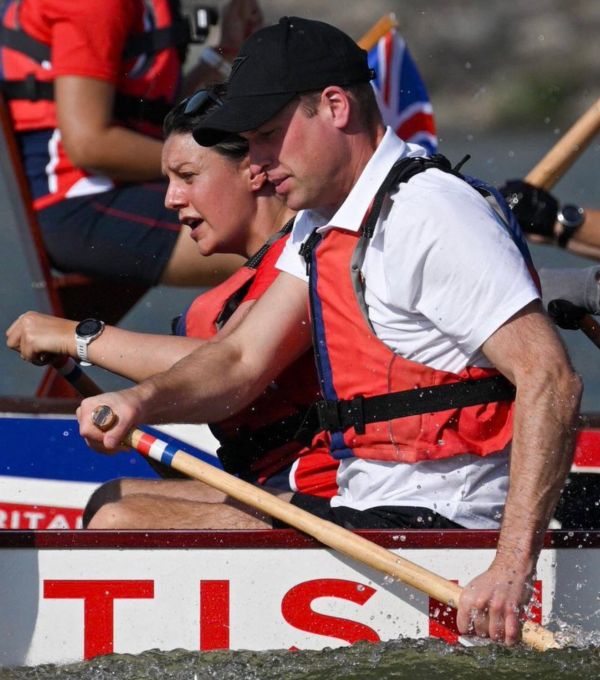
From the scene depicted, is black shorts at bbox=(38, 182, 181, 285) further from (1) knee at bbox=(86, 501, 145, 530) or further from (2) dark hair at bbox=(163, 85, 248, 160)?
(1) knee at bbox=(86, 501, 145, 530)

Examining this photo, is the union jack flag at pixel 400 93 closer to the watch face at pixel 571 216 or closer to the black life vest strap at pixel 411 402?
the watch face at pixel 571 216

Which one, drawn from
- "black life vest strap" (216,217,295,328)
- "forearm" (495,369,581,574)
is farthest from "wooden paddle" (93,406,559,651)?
"black life vest strap" (216,217,295,328)

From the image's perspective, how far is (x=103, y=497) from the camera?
4.01 m

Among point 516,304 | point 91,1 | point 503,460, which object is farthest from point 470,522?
point 91,1

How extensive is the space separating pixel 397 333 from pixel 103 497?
1.08 m

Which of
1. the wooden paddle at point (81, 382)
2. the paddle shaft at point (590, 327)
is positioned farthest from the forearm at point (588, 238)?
the wooden paddle at point (81, 382)

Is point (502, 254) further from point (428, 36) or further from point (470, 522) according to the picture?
point (428, 36)

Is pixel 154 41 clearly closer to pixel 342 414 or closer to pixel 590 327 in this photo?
pixel 590 327

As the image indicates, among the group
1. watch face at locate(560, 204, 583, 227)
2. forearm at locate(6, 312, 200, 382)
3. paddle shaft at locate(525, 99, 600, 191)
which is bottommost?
forearm at locate(6, 312, 200, 382)

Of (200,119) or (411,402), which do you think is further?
(200,119)

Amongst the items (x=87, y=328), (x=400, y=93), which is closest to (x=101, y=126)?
(x=400, y=93)

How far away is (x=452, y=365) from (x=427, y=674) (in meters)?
0.76

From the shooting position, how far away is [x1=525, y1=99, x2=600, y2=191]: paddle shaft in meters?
5.26

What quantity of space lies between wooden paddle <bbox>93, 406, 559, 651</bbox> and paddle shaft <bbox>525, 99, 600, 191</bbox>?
218 cm
